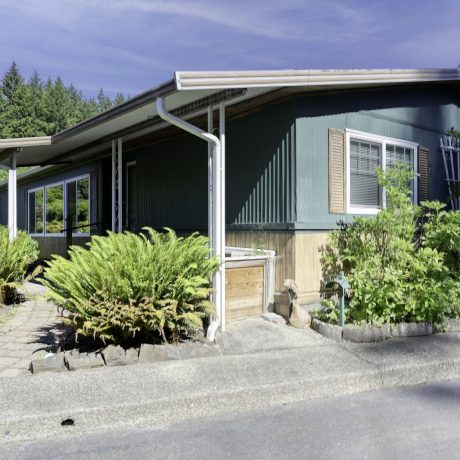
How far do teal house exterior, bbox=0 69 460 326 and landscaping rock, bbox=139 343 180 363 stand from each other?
41.2 inches

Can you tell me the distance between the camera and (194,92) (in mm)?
5363

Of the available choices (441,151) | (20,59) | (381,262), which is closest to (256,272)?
(381,262)

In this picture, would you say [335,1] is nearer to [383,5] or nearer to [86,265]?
[383,5]

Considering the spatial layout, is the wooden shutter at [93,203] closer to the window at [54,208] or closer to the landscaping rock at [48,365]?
the window at [54,208]

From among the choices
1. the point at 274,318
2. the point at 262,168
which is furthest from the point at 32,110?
the point at 274,318

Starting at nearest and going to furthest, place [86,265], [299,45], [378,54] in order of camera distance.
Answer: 1. [86,265]
2. [378,54]
3. [299,45]

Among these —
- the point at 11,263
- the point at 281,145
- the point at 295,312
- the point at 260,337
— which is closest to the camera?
the point at 260,337

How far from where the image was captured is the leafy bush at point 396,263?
17.5 ft

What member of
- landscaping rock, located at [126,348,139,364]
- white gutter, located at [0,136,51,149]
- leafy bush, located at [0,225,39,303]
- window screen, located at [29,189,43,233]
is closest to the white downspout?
landscaping rock, located at [126,348,139,364]

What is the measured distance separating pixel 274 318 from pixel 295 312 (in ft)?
0.99

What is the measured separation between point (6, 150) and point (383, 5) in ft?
30.8

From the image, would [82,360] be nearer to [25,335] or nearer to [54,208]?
[25,335]

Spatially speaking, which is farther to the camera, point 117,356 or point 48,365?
point 117,356

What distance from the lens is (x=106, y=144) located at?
29.1 ft
